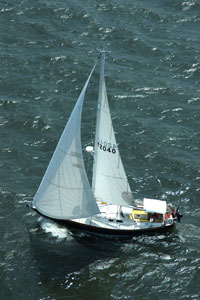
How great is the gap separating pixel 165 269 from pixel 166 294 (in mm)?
2918

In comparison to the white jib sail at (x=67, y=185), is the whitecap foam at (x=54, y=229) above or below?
below

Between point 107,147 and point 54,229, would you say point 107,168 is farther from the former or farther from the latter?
point 54,229

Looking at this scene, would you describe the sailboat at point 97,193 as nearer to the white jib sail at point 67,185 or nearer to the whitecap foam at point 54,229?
the white jib sail at point 67,185

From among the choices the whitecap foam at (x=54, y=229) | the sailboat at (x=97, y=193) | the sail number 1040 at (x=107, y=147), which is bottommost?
the whitecap foam at (x=54, y=229)

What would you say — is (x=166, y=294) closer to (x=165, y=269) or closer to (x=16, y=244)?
(x=165, y=269)

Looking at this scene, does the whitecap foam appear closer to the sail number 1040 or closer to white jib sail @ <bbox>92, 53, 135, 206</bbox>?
white jib sail @ <bbox>92, 53, 135, 206</bbox>

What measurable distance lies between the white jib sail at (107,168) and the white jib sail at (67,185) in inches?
83.6

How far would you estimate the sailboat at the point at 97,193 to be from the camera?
45.5 metres

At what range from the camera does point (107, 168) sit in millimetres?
48562

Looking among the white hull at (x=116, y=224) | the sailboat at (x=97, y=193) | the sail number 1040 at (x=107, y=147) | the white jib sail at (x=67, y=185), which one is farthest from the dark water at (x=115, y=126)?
the sail number 1040 at (x=107, y=147)

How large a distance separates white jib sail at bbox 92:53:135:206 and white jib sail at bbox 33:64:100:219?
2.12m

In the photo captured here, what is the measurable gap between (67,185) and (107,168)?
172 inches

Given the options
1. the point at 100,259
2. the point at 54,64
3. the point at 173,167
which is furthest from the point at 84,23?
the point at 100,259

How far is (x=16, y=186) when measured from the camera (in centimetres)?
5506
